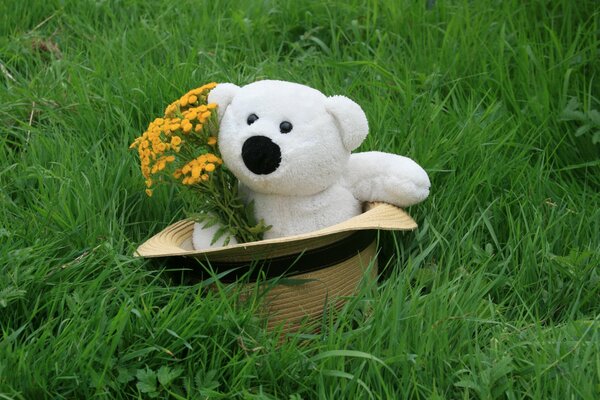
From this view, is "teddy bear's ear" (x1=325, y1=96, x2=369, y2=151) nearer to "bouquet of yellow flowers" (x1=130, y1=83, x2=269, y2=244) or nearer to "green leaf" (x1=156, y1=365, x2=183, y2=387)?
"bouquet of yellow flowers" (x1=130, y1=83, x2=269, y2=244)

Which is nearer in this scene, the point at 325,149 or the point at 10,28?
the point at 325,149

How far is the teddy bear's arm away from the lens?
2.28 m

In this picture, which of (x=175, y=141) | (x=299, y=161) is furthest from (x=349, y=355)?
(x=175, y=141)

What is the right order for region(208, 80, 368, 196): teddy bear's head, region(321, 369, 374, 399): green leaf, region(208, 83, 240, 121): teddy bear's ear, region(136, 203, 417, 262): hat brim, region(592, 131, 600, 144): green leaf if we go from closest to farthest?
region(321, 369, 374, 399): green leaf
region(136, 203, 417, 262): hat brim
region(208, 80, 368, 196): teddy bear's head
region(208, 83, 240, 121): teddy bear's ear
region(592, 131, 600, 144): green leaf

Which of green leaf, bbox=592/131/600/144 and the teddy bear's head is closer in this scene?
the teddy bear's head

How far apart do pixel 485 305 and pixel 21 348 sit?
3.80 ft

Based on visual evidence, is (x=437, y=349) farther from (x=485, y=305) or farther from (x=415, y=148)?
(x=415, y=148)

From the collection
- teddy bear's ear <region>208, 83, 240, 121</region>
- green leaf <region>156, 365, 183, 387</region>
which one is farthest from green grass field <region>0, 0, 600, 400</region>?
teddy bear's ear <region>208, 83, 240, 121</region>

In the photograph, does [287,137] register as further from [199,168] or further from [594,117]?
[594,117]

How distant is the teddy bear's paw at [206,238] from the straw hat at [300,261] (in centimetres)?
5

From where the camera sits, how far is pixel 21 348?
6.12ft

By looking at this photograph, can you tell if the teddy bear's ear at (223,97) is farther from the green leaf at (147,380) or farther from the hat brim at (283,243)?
the green leaf at (147,380)

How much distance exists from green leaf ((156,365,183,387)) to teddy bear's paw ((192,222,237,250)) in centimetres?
40

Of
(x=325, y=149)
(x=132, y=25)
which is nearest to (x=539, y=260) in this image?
(x=325, y=149)
